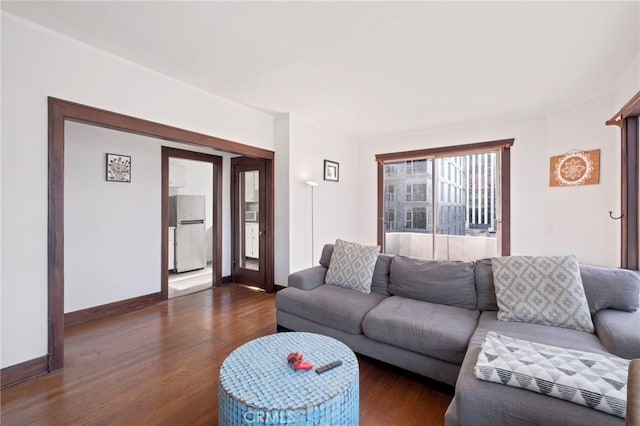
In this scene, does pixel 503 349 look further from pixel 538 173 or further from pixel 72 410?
pixel 538 173

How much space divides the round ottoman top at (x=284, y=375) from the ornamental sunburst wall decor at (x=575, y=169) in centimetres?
366

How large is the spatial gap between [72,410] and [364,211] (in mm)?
4713

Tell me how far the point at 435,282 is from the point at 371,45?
2070mm

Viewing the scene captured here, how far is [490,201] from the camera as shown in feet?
14.9

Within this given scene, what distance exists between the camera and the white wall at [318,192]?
4.28m

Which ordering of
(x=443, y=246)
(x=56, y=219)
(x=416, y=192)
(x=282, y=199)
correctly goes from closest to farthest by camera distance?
(x=56, y=219)
(x=282, y=199)
(x=443, y=246)
(x=416, y=192)

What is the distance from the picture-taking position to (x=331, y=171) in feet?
16.5

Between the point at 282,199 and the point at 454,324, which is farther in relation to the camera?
the point at 282,199

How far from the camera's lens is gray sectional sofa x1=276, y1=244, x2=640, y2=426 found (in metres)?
1.26

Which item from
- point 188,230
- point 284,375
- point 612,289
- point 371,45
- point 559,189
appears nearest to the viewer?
point 284,375

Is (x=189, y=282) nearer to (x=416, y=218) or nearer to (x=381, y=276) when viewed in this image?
(x=381, y=276)

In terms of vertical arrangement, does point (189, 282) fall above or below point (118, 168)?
below

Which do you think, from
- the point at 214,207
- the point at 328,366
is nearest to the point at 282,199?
the point at 214,207

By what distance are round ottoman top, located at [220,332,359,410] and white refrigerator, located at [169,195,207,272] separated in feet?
14.5
